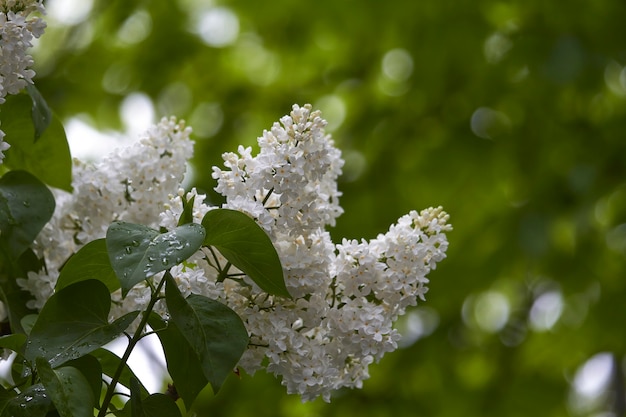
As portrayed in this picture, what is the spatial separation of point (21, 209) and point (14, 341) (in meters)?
0.14

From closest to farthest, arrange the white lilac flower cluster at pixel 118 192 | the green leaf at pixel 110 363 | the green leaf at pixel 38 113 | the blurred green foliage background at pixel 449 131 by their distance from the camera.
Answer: the green leaf at pixel 110 363 < the green leaf at pixel 38 113 < the white lilac flower cluster at pixel 118 192 < the blurred green foliage background at pixel 449 131

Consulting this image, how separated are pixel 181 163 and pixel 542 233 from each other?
127 centimetres

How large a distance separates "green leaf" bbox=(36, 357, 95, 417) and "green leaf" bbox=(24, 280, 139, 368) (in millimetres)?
27

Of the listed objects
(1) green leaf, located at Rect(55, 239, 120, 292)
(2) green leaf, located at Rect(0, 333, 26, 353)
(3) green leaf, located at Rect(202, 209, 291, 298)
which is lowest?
(2) green leaf, located at Rect(0, 333, 26, 353)

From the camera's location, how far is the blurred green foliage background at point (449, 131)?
214 centimetres

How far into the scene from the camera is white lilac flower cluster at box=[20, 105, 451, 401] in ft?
2.09

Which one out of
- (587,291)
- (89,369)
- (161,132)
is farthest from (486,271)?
(89,369)

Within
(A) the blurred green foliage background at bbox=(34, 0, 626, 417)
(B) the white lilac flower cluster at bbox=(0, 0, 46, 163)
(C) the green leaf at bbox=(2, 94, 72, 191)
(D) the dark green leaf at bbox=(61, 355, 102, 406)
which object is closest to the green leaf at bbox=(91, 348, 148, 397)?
(D) the dark green leaf at bbox=(61, 355, 102, 406)

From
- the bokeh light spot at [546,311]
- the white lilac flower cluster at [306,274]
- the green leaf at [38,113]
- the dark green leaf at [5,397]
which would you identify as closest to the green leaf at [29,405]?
the dark green leaf at [5,397]

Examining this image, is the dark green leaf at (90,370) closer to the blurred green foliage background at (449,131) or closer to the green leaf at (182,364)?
the green leaf at (182,364)

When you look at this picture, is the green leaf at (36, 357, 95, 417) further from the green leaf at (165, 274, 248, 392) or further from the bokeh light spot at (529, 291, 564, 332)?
the bokeh light spot at (529, 291, 564, 332)

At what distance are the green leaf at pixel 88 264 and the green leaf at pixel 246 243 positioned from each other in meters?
0.08

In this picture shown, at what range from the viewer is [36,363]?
494 millimetres

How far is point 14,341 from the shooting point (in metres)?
0.58
